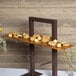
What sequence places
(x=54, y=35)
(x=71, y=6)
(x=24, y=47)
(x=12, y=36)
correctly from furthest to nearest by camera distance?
(x=24, y=47) → (x=71, y=6) → (x=12, y=36) → (x=54, y=35)

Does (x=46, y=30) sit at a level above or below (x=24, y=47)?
above

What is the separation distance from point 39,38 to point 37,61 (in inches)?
13.2

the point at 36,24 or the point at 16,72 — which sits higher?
the point at 36,24

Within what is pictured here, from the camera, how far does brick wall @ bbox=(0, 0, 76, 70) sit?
1.63m

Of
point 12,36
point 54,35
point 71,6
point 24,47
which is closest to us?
point 54,35

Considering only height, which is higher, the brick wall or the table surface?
the brick wall

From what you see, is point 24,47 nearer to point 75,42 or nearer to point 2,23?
point 2,23

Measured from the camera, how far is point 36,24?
1.67m

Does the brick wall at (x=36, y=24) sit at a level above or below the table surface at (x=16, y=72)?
above

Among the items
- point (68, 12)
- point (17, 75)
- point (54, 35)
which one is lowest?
point (17, 75)

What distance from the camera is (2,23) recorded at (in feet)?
5.59

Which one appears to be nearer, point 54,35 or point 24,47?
point 54,35

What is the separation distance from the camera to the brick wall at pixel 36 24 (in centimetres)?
163

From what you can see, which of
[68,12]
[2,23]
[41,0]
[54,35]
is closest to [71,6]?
[68,12]
